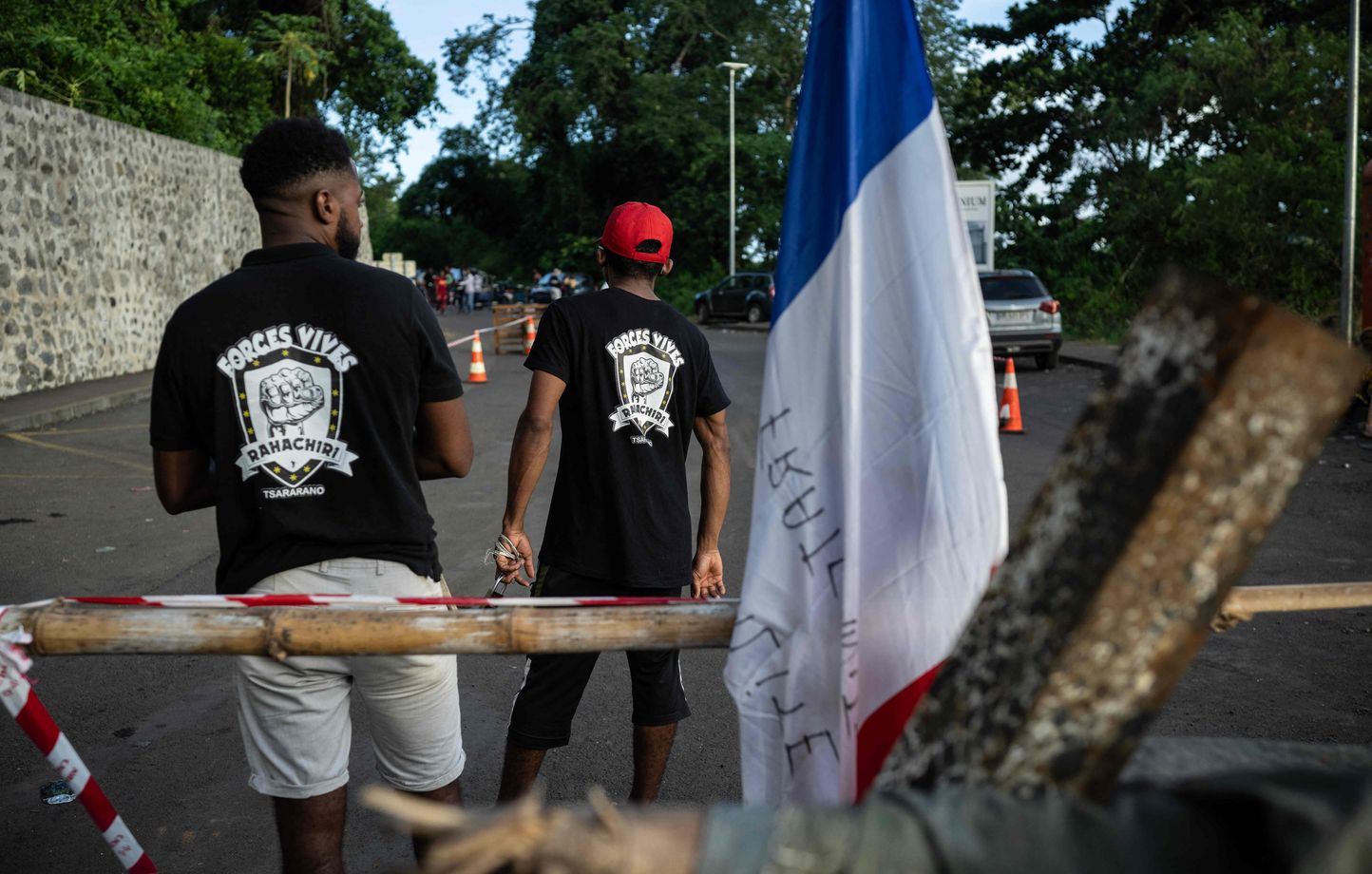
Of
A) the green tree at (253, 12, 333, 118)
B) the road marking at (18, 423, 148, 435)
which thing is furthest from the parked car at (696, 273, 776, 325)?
the road marking at (18, 423, 148, 435)

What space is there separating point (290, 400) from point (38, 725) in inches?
31.1

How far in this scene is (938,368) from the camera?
197 centimetres

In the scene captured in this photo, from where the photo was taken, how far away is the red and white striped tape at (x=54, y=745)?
7.27 ft

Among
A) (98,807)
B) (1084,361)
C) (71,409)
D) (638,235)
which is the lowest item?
(1084,361)

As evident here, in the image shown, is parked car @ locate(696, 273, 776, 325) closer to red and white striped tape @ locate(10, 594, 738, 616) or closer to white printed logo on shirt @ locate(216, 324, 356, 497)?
white printed logo on shirt @ locate(216, 324, 356, 497)

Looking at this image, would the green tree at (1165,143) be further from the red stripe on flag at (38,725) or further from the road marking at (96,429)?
the red stripe on flag at (38,725)

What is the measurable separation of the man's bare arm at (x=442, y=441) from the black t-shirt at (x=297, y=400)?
106mm

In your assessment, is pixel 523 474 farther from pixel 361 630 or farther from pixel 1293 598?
pixel 1293 598

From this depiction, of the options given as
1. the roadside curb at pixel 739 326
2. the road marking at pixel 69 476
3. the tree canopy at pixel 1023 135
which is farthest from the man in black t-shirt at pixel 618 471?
the roadside curb at pixel 739 326

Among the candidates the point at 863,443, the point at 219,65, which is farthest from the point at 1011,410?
the point at 219,65

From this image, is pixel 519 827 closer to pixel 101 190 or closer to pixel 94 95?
pixel 101 190

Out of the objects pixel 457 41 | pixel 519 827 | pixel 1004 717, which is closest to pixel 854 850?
pixel 1004 717

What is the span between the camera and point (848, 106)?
207 centimetres

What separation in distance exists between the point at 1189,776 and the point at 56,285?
15332 millimetres
